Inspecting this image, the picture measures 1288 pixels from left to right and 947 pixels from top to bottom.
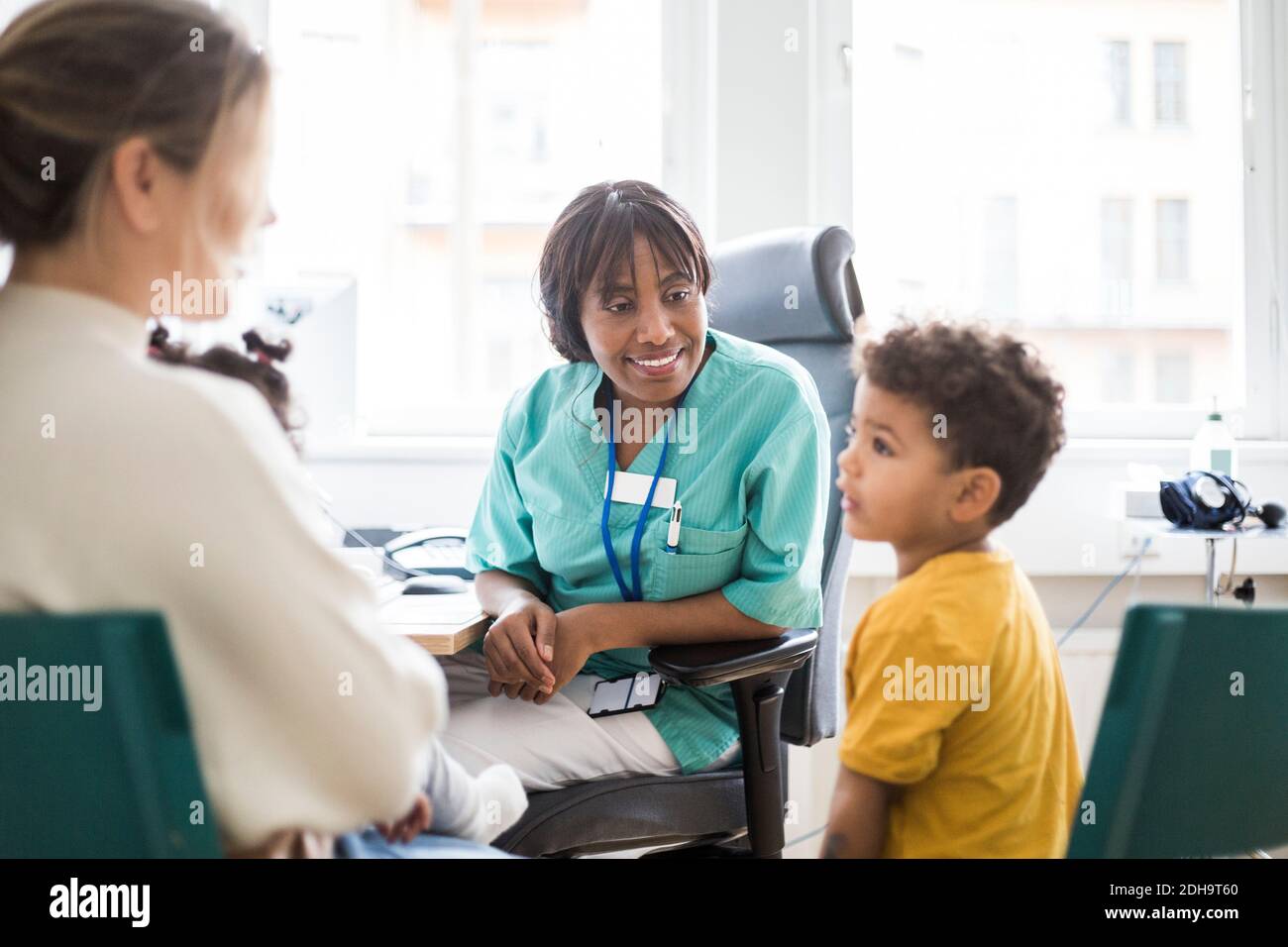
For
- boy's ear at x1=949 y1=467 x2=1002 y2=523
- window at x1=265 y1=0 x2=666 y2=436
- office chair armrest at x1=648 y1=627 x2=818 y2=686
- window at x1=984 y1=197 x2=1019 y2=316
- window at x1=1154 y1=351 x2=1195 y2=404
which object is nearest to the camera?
boy's ear at x1=949 y1=467 x2=1002 y2=523

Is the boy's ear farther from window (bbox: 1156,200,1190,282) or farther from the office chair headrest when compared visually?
window (bbox: 1156,200,1190,282)

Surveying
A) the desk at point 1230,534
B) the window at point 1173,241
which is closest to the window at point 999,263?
the window at point 1173,241

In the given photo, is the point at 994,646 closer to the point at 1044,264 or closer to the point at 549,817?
the point at 549,817

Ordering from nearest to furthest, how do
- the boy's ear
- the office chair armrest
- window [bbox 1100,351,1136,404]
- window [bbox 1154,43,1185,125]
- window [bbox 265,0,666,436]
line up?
the boy's ear
the office chair armrest
window [bbox 265,0,666,436]
window [bbox 1100,351,1136,404]
window [bbox 1154,43,1185,125]

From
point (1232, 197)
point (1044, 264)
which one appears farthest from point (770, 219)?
point (1232, 197)

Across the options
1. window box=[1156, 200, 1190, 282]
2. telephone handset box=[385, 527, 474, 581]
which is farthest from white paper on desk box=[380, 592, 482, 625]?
window box=[1156, 200, 1190, 282]

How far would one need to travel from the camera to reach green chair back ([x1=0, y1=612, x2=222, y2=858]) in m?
0.65

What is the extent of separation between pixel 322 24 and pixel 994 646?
108 centimetres

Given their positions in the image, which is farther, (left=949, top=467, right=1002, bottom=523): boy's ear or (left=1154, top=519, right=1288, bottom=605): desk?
(left=1154, top=519, right=1288, bottom=605): desk

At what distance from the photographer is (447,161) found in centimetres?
180

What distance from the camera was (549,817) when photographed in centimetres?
105

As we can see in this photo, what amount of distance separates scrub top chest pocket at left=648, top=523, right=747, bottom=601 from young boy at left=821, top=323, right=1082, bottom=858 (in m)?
0.31

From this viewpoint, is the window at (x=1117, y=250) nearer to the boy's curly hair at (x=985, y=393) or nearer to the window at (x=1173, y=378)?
the window at (x=1173, y=378)

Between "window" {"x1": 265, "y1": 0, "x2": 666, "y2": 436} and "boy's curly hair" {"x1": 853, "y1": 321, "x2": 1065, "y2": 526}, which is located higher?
"window" {"x1": 265, "y1": 0, "x2": 666, "y2": 436}
